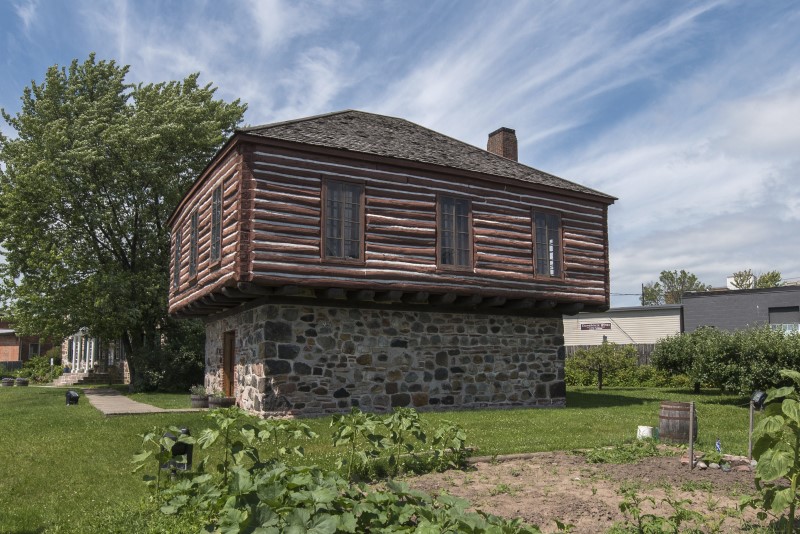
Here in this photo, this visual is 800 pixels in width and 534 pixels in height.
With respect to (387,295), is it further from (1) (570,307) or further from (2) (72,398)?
(2) (72,398)

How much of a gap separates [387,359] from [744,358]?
1012cm

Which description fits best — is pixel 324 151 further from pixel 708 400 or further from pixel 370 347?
pixel 708 400

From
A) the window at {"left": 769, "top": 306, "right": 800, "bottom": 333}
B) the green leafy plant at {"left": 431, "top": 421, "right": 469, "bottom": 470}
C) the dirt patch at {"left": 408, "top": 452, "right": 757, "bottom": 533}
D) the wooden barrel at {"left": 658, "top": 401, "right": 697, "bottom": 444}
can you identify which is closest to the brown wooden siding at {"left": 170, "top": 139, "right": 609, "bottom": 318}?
the wooden barrel at {"left": 658, "top": 401, "right": 697, "bottom": 444}

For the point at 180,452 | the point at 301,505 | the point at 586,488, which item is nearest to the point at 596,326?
the point at 586,488

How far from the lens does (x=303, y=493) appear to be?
4051 mm

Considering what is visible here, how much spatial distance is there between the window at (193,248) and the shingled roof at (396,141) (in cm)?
435

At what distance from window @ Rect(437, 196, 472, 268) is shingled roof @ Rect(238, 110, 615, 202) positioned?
897mm

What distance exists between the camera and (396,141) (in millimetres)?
16172

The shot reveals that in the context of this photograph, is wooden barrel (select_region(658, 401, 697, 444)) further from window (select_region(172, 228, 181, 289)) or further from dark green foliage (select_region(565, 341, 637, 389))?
dark green foliage (select_region(565, 341, 637, 389))

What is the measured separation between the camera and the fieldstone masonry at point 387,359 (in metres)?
13.5

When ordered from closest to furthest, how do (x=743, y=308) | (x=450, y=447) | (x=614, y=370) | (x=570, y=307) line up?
1. (x=450, y=447)
2. (x=570, y=307)
3. (x=614, y=370)
4. (x=743, y=308)

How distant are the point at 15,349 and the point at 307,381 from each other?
41520 millimetres

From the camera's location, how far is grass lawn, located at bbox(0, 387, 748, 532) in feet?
21.2

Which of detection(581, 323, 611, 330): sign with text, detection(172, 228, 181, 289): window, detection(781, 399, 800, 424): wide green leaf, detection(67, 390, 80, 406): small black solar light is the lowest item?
detection(67, 390, 80, 406): small black solar light
